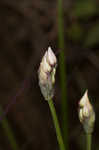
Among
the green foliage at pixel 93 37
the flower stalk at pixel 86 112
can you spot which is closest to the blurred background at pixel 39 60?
the green foliage at pixel 93 37

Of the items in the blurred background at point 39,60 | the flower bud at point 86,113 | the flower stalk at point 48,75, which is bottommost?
the flower bud at point 86,113

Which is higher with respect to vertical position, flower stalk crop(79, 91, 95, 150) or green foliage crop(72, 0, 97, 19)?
green foliage crop(72, 0, 97, 19)

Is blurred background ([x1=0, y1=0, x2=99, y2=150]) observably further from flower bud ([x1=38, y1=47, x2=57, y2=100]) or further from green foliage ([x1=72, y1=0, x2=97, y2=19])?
flower bud ([x1=38, y1=47, x2=57, y2=100])

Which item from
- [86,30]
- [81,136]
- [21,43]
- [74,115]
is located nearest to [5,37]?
[21,43]

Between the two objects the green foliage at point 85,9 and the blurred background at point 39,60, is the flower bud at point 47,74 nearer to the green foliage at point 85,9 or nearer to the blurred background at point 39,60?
the blurred background at point 39,60

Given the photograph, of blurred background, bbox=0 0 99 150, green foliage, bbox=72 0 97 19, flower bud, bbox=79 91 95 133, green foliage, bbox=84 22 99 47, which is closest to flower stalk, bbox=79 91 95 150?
flower bud, bbox=79 91 95 133

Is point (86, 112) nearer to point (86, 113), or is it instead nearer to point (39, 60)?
point (86, 113)

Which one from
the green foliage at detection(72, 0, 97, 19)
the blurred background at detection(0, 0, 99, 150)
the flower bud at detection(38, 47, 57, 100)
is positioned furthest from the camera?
the green foliage at detection(72, 0, 97, 19)

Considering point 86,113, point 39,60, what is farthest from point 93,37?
point 86,113

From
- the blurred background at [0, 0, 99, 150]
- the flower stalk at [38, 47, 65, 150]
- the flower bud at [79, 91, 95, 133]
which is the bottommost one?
the flower bud at [79, 91, 95, 133]

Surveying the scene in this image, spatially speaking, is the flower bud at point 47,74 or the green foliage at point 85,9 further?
the green foliage at point 85,9
